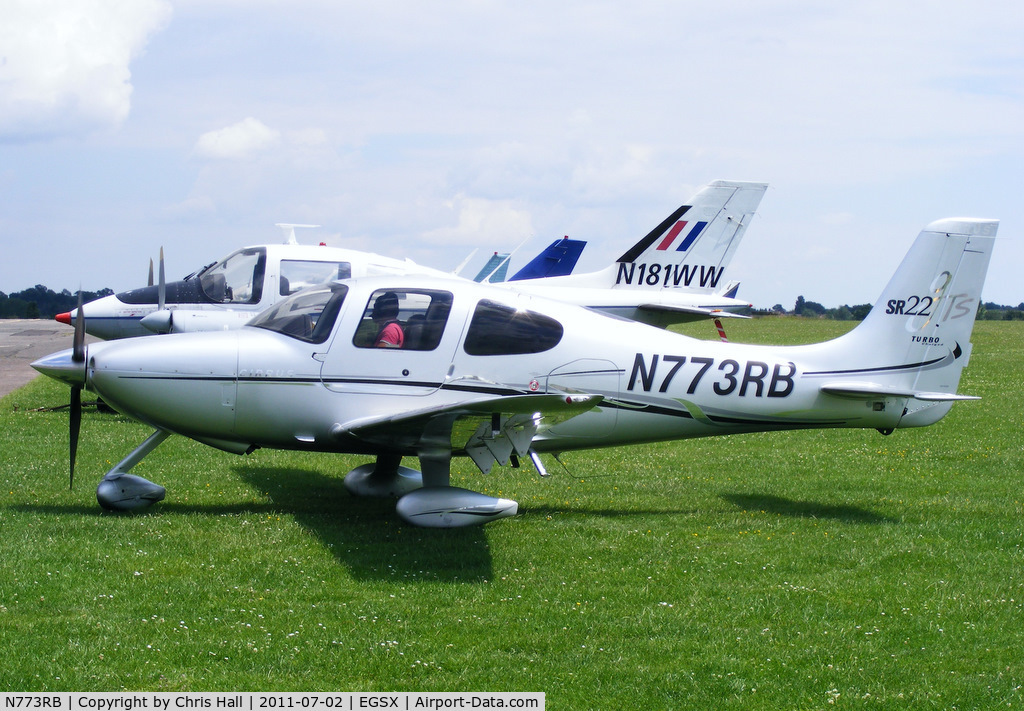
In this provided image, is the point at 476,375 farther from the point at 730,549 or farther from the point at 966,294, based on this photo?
the point at 966,294

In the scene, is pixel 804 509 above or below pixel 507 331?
below

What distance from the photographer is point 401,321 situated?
884 centimetres

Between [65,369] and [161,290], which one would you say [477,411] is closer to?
[65,369]

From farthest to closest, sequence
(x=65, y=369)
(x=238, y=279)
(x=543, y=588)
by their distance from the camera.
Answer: (x=238, y=279) → (x=65, y=369) → (x=543, y=588)

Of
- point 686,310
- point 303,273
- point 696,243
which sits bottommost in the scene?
point 686,310

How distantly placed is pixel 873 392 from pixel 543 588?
4464 millimetres

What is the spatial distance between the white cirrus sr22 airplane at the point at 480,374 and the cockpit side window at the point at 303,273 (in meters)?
5.82

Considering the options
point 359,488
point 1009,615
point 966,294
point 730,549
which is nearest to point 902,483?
point 966,294

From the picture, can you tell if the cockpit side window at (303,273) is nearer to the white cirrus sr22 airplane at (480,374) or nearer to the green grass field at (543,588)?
the green grass field at (543,588)

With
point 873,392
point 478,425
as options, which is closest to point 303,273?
point 478,425

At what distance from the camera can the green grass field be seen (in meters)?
5.25

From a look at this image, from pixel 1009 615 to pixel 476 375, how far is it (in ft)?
15.3

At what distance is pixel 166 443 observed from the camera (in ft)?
43.7

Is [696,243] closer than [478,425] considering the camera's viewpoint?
No
